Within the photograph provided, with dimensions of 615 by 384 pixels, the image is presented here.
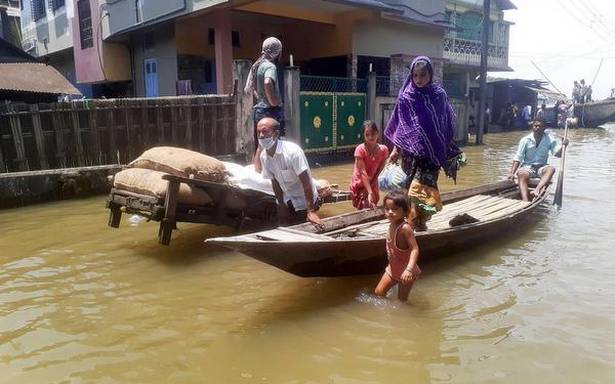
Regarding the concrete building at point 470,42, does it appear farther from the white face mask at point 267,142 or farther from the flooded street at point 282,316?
the white face mask at point 267,142

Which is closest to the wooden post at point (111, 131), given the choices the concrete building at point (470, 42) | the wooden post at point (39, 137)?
the wooden post at point (39, 137)

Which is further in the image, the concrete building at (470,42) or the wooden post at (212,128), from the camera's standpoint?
the concrete building at (470,42)

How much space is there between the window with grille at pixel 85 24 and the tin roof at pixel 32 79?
578 centimetres

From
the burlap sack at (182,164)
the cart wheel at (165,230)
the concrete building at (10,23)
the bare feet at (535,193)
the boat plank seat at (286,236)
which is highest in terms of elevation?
the concrete building at (10,23)

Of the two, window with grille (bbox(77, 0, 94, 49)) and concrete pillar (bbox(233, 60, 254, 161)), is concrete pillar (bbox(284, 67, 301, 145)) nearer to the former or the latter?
concrete pillar (bbox(233, 60, 254, 161))

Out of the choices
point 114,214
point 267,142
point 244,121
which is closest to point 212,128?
point 244,121

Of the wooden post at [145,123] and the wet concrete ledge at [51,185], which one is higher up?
the wooden post at [145,123]

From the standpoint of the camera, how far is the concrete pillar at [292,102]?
36.1 ft

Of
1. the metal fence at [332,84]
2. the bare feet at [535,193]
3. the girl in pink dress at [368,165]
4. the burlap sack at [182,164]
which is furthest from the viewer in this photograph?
the metal fence at [332,84]

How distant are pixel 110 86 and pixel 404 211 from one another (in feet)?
56.4

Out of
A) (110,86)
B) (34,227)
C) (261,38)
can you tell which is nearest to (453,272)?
(34,227)

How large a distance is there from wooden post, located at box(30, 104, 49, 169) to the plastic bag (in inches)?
240

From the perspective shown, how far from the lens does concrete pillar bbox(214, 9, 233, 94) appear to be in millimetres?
12156

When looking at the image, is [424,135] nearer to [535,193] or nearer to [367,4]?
[535,193]
